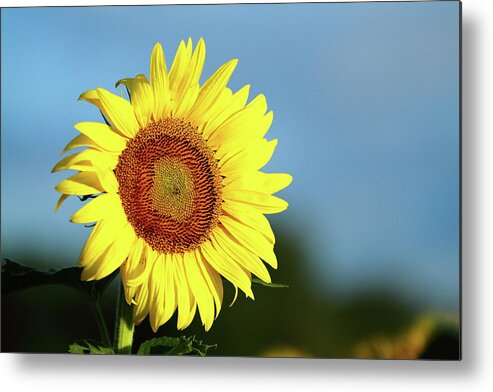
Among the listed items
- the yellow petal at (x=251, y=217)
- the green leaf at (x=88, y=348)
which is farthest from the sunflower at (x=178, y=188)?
the green leaf at (x=88, y=348)

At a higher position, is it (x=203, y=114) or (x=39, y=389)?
(x=203, y=114)

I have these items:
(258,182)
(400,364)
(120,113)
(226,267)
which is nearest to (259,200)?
→ (258,182)

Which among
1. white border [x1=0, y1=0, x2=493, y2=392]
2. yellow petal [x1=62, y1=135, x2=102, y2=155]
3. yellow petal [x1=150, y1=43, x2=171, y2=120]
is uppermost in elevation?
yellow petal [x1=150, y1=43, x2=171, y2=120]

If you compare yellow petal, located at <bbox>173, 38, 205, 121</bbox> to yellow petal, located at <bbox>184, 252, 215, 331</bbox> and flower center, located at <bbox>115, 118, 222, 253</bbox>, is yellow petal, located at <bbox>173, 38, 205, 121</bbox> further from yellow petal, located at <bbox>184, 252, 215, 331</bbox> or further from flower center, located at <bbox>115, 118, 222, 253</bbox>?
yellow petal, located at <bbox>184, 252, 215, 331</bbox>

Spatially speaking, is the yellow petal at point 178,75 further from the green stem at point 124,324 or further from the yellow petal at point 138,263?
the green stem at point 124,324

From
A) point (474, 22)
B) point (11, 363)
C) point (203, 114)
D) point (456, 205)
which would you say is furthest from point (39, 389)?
point (474, 22)

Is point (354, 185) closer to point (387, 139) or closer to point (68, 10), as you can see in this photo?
point (387, 139)

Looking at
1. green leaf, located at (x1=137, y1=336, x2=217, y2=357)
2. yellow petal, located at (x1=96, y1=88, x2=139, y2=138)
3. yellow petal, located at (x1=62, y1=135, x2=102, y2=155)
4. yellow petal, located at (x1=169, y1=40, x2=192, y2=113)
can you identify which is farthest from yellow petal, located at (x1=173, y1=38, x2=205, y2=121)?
green leaf, located at (x1=137, y1=336, x2=217, y2=357)
